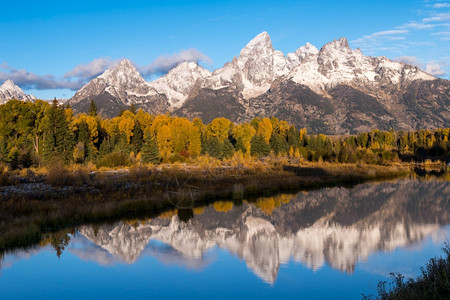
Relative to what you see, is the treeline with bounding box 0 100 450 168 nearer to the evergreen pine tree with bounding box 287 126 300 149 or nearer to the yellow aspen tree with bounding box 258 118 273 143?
the yellow aspen tree with bounding box 258 118 273 143

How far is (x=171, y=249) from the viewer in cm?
1697

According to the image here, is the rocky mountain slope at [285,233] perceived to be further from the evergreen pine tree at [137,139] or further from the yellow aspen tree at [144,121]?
the yellow aspen tree at [144,121]

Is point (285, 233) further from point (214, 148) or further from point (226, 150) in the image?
point (214, 148)

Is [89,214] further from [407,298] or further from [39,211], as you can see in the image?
[407,298]

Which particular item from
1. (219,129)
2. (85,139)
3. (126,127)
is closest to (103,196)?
(85,139)

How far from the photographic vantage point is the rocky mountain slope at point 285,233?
621 inches

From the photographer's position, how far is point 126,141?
79.5m

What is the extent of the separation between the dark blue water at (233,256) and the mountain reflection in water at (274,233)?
50 mm

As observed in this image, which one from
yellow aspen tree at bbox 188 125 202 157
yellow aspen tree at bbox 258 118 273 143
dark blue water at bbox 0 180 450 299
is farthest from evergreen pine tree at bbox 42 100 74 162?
yellow aspen tree at bbox 258 118 273 143

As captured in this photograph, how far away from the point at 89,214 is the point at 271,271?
11.4 meters

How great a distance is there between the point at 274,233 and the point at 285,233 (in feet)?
1.81

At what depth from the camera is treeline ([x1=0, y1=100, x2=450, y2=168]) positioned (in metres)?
57.2

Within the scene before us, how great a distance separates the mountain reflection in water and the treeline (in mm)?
33652

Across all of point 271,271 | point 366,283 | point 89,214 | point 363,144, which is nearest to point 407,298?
point 366,283
